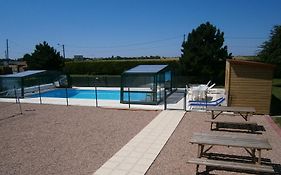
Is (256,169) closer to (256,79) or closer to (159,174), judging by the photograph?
(159,174)

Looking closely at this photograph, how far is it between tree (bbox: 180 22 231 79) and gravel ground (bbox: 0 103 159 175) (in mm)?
13479

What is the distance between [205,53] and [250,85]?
12720 mm

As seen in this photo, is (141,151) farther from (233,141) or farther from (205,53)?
(205,53)

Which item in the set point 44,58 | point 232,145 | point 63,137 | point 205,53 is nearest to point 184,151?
point 232,145

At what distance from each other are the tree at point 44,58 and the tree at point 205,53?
17713 millimetres

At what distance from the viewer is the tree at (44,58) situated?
1294 inches

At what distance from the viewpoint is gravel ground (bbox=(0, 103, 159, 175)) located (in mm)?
6473

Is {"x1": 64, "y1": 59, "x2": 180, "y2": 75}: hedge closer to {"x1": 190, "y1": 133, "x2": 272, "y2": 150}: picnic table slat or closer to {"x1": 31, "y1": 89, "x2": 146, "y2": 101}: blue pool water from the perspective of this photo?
{"x1": 31, "y1": 89, "x2": 146, "y2": 101}: blue pool water

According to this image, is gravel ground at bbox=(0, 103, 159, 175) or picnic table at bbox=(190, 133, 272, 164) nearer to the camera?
picnic table at bbox=(190, 133, 272, 164)

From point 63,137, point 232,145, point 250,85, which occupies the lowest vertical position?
point 63,137

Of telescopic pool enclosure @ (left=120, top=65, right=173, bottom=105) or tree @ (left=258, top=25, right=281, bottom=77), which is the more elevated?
tree @ (left=258, top=25, right=281, bottom=77)

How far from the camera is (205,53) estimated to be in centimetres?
2433

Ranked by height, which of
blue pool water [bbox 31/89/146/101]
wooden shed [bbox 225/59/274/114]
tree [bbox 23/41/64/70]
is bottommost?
blue pool water [bbox 31/89/146/101]

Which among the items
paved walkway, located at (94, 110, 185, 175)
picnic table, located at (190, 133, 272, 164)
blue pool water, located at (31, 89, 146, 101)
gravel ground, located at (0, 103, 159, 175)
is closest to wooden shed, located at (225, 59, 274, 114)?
paved walkway, located at (94, 110, 185, 175)
